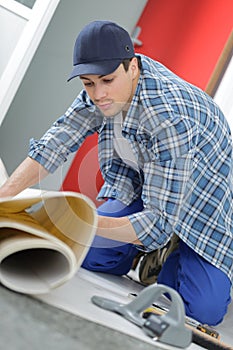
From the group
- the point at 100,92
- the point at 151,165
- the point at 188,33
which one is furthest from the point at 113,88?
the point at 188,33

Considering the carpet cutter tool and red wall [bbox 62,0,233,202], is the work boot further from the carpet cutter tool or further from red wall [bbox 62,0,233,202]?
red wall [bbox 62,0,233,202]

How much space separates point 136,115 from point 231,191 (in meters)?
0.43

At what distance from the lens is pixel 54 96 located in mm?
3084

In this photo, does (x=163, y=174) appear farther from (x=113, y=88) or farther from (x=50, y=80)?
(x=50, y=80)

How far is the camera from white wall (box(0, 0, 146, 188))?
2963 mm

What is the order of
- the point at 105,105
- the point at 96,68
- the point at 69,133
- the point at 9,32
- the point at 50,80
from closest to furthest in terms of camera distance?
the point at 96,68, the point at 105,105, the point at 69,133, the point at 9,32, the point at 50,80

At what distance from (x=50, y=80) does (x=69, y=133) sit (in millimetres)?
1522

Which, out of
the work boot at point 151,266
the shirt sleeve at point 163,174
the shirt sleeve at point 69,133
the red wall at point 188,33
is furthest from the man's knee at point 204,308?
the red wall at point 188,33

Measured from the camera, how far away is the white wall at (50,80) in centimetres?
296

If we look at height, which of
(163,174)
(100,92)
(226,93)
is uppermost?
(226,93)

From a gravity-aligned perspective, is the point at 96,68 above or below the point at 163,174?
above

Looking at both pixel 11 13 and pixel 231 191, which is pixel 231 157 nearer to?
pixel 231 191

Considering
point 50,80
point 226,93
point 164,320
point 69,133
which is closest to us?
point 164,320

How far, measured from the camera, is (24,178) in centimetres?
149
